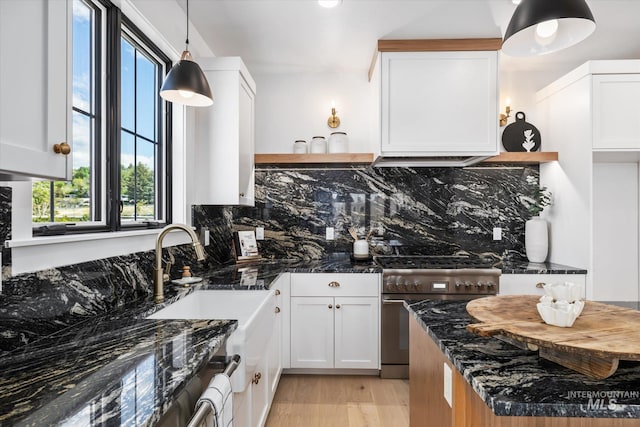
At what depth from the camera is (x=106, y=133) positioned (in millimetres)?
1802

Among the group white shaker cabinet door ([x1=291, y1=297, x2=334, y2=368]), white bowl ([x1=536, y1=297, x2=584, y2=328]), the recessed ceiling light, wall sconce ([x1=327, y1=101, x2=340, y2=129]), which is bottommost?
white shaker cabinet door ([x1=291, y1=297, x2=334, y2=368])

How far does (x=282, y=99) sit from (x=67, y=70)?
276 centimetres

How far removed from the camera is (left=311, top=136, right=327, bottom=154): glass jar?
3.43 metres

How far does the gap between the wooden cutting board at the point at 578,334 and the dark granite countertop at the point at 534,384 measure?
0.03m

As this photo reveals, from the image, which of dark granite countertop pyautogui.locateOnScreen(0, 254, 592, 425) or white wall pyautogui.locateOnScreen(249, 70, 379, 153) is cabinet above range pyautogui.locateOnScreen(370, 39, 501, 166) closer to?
white wall pyautogui.locateOnScreen(249, 70, 379, 153)

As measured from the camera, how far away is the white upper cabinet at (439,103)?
2.96m

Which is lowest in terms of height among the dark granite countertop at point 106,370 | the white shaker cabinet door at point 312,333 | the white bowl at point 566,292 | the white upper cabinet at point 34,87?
the white shaker cabinet door at point 312,333

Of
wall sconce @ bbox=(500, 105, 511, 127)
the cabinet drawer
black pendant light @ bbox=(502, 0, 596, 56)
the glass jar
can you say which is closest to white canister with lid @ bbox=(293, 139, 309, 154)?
the glass jar

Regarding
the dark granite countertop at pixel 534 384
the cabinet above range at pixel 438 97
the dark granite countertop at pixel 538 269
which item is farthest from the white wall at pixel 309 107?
the dark granite countertop at pixel 534 384

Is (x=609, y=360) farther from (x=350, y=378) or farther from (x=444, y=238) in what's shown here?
(x=444, y=238)

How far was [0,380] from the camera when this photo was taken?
3.17ft

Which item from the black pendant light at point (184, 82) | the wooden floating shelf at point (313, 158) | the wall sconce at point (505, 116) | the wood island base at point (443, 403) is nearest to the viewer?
the wood island base at point (443, 403)

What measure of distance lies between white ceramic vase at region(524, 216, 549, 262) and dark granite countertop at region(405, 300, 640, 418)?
2.51 metres

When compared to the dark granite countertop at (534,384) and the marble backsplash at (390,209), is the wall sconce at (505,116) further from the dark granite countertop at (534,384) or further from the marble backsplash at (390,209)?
the dark granite countertop at (534,384)
